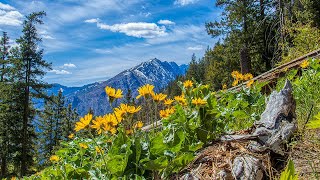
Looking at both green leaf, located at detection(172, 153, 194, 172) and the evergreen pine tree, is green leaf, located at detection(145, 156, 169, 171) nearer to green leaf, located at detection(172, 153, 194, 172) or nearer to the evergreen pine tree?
green leaf, located at detection(172, 153, 194, 172)

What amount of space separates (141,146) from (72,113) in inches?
2359

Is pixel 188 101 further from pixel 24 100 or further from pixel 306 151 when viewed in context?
pixel 24 100

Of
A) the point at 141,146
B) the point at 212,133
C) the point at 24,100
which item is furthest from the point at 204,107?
the point at 24,100

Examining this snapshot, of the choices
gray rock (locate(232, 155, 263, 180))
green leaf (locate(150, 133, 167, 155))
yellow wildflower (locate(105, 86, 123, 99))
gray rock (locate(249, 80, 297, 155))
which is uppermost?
yellow wildflower (locate(105, 86, 123, 99))

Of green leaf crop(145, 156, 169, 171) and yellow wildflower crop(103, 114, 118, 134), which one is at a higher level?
yellow wildflower crop(103, 114, 118, 134)

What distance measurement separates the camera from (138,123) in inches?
96.7

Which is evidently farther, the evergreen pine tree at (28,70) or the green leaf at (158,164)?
the evergreen pine tree at (28,70)

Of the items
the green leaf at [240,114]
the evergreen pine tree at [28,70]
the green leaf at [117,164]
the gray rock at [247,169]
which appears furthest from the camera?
the evergreen pine tree at [28,70]

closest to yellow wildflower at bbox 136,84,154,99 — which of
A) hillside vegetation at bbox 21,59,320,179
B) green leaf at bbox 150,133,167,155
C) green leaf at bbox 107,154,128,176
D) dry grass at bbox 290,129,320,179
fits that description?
hillside vegetation at bbox 21,59,320,179

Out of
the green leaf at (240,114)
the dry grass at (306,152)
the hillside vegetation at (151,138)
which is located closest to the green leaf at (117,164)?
the hillside vegetation at (151,138)

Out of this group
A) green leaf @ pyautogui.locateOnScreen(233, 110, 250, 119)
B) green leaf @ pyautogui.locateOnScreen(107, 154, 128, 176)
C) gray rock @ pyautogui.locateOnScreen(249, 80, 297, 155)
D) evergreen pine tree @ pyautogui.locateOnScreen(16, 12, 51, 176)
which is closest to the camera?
green leaf @ pyautogui.locateOnScreen(107, 154, 128, 176)

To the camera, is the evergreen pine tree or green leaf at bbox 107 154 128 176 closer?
green leaf at bbox 107 154 128 176

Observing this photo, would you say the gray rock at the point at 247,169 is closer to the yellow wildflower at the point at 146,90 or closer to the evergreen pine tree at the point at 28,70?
the yellow wildflower at the point at 146,90

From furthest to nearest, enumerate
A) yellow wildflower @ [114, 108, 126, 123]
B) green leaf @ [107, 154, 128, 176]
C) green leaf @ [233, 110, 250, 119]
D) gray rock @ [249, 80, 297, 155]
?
1. green leaf @ [233, 110, 250, 119]
2. yellow wildflower @ [114, 108, 126, 123]
3. gray rock @ [249, 80, 297, 155]
4. green leaf @ [107, 154, 128, 176]
